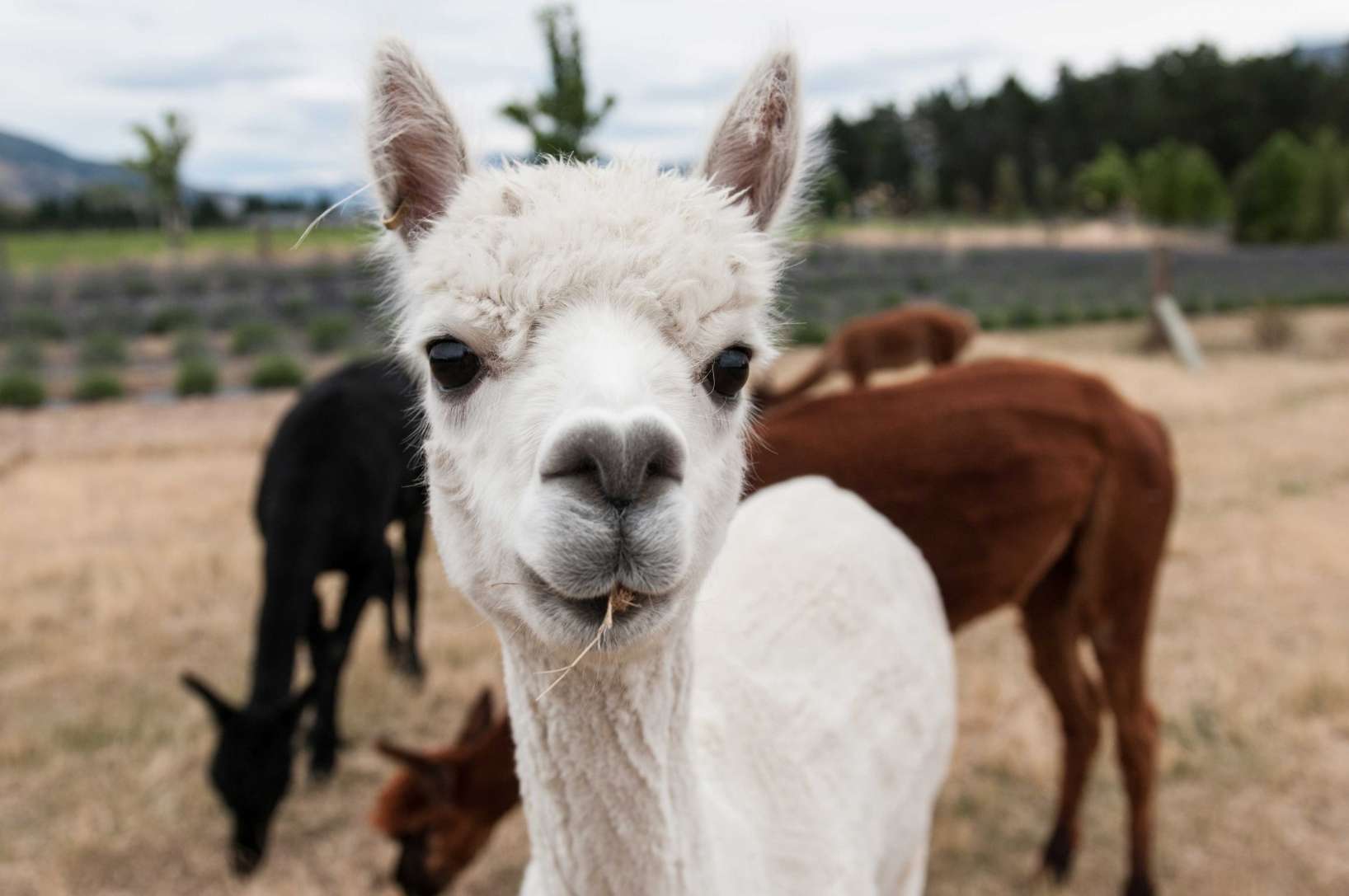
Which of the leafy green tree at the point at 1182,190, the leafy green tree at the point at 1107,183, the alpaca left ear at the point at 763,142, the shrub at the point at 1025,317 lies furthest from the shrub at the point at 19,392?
the leafy green tree at the point at 1107,183

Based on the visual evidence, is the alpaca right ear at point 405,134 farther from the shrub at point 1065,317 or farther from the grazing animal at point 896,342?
the shrub at point 1065,317

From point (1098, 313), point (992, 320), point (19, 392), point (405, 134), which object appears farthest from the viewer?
point (1098, 313)

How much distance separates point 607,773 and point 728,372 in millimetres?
731

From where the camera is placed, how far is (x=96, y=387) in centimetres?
1269

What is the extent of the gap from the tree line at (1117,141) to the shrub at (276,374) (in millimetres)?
37851

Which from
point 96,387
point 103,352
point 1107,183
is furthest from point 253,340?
point 1107,183

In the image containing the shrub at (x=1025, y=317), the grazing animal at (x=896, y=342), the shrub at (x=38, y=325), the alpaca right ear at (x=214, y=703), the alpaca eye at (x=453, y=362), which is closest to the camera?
the alpaca eye at (x=453, y=362)

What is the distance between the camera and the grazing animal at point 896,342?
568cm

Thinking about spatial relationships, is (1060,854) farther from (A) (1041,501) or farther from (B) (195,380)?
(B) (195,380)

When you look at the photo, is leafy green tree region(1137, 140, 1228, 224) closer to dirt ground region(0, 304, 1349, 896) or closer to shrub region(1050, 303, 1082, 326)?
shrub region(1050, 303, 1082, 326)

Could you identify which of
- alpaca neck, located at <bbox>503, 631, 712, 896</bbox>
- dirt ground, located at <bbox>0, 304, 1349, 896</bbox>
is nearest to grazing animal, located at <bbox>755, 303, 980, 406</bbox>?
dirt ground, located at <bbox>0, 304, 1349, 896</bbox>

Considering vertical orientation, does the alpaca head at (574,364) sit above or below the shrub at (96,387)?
above

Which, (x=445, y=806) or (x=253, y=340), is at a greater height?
(x=253, y=340)

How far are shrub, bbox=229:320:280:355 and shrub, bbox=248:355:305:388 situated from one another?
137 centimetres
